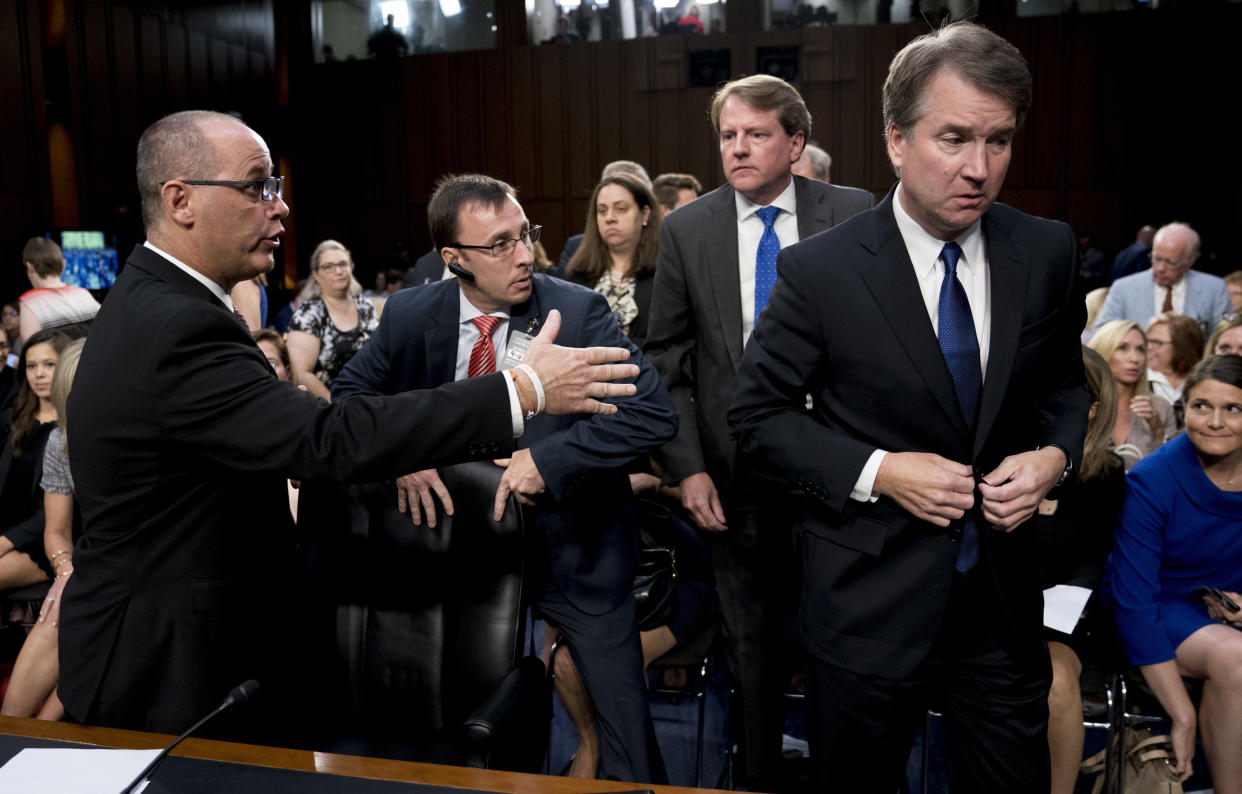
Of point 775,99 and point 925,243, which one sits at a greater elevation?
point 775,99

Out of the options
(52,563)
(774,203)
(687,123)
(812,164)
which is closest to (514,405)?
(774,203)

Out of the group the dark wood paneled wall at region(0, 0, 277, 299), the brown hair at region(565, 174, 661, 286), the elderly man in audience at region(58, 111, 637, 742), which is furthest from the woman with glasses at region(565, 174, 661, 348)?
the dark wood paneled wall at region(0, 0, 277, 299)

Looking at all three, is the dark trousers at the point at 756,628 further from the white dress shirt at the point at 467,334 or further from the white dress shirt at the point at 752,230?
the white dress shirt at the point at 467,334

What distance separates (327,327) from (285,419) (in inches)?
144

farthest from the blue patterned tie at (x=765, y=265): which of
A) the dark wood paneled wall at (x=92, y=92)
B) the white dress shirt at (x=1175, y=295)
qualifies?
the dark wood paneled wall at (x=92, y=92)

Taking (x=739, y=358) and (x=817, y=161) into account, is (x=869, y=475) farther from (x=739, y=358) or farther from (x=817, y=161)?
(x=817, y=161)

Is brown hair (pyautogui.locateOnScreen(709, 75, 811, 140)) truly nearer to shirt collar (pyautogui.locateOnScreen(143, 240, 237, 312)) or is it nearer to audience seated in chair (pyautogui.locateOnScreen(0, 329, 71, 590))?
shirt collar (pyautogui.locateOnScreen(143, 240, 237, 312))

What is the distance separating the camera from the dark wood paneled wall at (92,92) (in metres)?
8.34

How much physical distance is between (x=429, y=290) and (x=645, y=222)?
1.60 m

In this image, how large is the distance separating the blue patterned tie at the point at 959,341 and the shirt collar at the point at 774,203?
93 centimetres

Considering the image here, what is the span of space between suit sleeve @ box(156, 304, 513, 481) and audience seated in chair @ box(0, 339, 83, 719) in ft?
3.99

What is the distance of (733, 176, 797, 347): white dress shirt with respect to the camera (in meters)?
2.39

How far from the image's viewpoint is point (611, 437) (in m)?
2.15

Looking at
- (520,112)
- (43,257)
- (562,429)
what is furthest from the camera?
(520,112)
